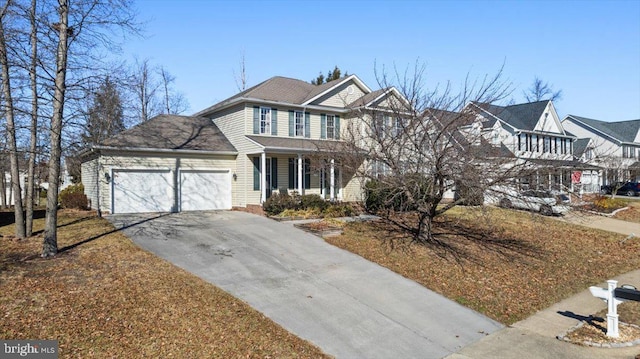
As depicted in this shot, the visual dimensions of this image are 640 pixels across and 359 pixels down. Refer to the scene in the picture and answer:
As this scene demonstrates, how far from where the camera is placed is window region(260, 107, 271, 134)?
65.1 ft

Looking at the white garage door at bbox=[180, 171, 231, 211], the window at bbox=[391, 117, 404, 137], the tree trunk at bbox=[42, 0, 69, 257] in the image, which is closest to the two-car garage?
the white garage door at bbox=[180, 171, 231, 211]

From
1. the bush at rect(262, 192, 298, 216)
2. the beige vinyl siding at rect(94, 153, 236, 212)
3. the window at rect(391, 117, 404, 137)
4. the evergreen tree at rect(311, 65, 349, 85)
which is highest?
the evergreen tree at rect(311, 65, 349, 85)

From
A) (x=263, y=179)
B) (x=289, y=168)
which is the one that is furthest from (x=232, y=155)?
(x=289, y=168)

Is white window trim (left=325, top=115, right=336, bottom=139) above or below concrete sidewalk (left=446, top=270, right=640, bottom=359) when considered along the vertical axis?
above

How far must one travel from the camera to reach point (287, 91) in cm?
2203

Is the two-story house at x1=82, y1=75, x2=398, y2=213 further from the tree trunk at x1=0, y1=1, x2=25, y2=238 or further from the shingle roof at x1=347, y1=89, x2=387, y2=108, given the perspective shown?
the tree trunk at x1=0, y1=1, x2=25, y2=238

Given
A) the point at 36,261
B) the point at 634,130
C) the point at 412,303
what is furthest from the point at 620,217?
the point at 634,130

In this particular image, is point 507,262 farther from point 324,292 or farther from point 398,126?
point 324,292

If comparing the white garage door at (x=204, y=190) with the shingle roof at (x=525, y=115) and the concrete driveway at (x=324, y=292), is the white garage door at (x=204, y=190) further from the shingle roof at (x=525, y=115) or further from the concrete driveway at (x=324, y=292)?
the shingle roof at (x=525, y=115)

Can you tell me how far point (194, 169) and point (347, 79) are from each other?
31.1ft

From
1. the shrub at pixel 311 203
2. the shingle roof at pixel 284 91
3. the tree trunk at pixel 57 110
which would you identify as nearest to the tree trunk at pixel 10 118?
the tree trunk at pixel 57 110

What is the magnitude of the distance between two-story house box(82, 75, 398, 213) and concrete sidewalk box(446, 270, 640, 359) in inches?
356

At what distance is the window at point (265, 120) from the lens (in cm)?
1984

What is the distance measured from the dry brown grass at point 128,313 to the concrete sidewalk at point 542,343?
2.96m
